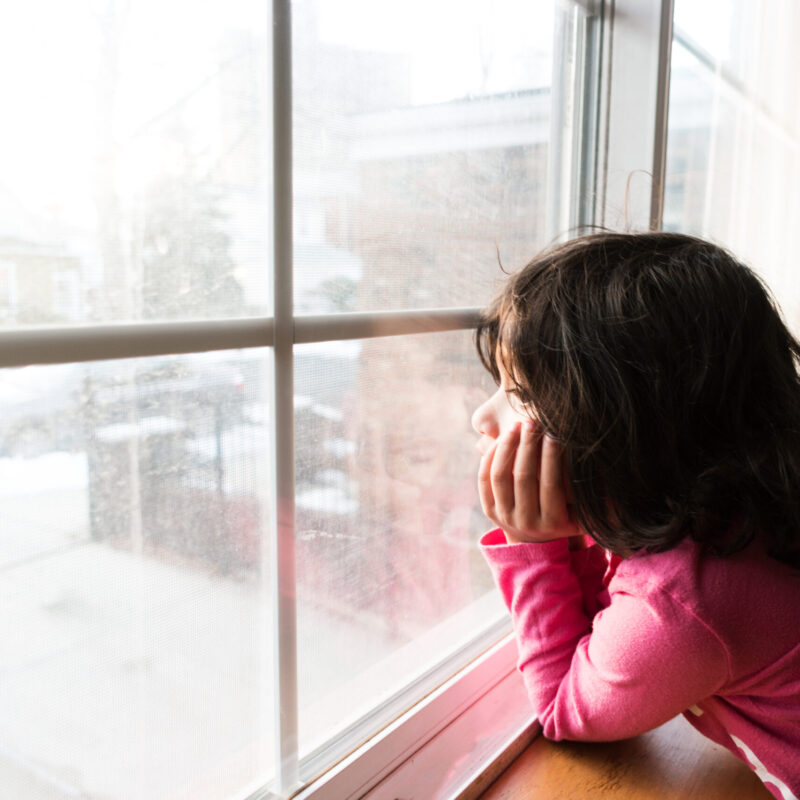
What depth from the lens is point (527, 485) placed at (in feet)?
2.68

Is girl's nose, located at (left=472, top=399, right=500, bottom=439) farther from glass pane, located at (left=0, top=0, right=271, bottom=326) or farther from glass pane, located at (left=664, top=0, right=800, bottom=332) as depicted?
glass pane, located at (left=664, top=0, right=800, bottom=332)

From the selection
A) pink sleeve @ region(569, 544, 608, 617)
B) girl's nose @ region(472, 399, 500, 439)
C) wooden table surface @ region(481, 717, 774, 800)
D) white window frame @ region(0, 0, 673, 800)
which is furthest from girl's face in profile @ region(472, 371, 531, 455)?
wooden table surface @ region(481, 717, 774, 800)

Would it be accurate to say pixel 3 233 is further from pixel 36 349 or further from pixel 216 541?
pixel 216 541

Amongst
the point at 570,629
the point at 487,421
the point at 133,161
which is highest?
the point at 133,161

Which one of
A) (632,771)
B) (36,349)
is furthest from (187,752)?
(632,771)

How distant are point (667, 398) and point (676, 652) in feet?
0.77

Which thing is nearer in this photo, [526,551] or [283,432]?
[283,432]

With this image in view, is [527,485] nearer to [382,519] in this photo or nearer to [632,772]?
[382,519]

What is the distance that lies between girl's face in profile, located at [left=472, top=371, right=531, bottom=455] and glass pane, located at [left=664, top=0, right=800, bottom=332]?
0.67m

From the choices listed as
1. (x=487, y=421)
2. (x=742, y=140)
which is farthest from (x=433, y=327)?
(x=742, y=140)

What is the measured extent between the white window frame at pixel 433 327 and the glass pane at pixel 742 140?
14 cm

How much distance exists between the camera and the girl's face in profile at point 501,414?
0.84 metres

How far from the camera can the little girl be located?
29.0 inches

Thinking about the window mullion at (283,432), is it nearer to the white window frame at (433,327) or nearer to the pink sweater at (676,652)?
the white window frame at (433,327)
